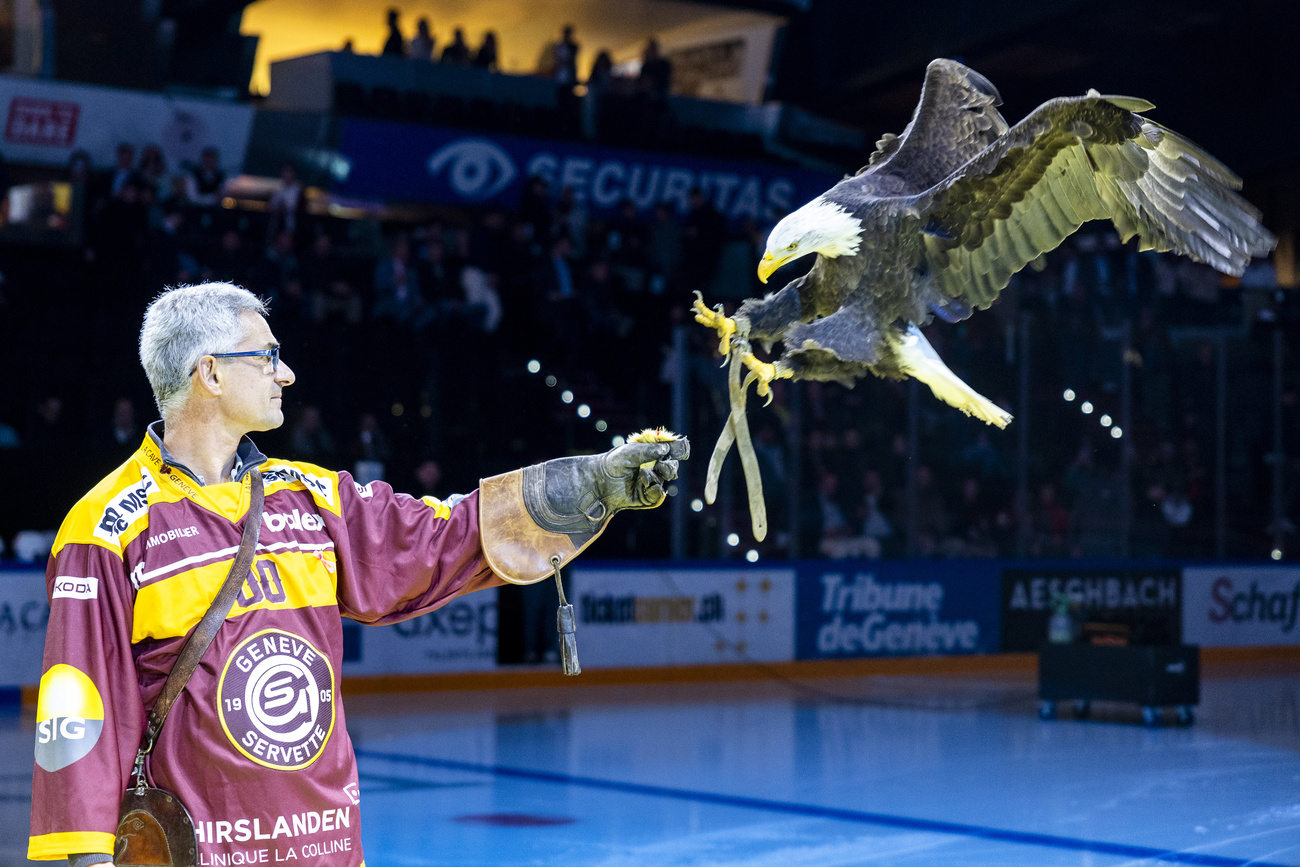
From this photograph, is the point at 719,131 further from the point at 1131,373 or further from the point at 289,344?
the point at 289,344

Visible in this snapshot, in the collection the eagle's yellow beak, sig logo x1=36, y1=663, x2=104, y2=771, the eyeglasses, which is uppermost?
the eagle's yellow beak

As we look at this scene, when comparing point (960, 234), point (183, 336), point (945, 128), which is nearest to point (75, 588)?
point (183, 336)

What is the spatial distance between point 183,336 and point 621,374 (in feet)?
37.8

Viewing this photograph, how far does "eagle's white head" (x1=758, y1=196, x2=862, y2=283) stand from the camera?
2.37m

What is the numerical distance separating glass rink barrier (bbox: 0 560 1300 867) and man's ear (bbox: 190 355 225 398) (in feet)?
2.55

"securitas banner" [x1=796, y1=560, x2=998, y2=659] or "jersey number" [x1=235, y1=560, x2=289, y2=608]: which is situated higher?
"jersey number" [x1=235, y1=560, x2=289, y2=608]

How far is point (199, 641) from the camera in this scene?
8.55ft

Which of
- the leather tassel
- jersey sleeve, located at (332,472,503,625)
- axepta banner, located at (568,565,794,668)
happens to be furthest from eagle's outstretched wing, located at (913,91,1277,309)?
axepta banner, located at (568,565,794,668)

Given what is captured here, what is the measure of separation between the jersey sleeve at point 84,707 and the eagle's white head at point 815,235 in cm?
124

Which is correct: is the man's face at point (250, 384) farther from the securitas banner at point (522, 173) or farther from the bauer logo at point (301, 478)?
the securitas banner at point (522, 173)

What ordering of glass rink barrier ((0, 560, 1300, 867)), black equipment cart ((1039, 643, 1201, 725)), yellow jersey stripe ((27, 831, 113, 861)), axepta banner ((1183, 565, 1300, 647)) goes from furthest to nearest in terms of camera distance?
axepta banner ((1183, 565, 1300, 647)) → black equipment cart ((1039, 643, 1201, 725)) → glass rink barrier ((0, 560, 1300, 867)) → yellow jersey stripe ((27, 831, 113, 861))

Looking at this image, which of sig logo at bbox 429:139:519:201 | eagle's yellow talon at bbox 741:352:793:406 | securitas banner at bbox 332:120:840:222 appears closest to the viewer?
eagle's yellow talon at bbox 741:352:793:406

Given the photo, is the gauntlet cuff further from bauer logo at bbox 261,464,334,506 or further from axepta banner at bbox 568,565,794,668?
axepta banner at bbox 568,565,794,668

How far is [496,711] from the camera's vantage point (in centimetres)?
1257
